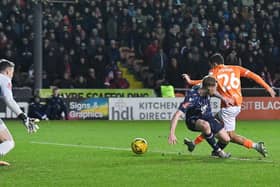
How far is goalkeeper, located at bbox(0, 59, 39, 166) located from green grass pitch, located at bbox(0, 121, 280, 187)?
1.25 feet

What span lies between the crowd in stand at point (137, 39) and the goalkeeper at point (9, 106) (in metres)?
20.2

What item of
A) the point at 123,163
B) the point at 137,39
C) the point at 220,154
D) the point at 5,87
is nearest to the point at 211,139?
the point at 220,154

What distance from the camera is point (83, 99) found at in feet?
111

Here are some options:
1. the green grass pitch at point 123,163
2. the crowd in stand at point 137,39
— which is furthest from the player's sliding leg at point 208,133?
the crowd in stand at point 137,39

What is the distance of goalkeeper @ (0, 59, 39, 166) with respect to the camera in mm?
13719

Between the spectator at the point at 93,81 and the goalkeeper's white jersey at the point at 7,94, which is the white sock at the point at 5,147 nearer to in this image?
the goalkeeper's white jersey at the point at 7,94

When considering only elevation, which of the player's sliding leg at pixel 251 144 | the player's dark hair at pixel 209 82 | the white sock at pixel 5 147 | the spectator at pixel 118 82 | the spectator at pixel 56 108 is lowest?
the spectator at pixel 56 108

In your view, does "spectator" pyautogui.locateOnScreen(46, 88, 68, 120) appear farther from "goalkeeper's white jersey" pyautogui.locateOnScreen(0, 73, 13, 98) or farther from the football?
"goalkeeper's white jersey" pyautogui.locateOnScreen(0, 73, 13, 98)

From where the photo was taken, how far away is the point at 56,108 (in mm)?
33500

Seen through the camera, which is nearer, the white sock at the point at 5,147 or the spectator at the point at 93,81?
the white sock at the point at 5,147

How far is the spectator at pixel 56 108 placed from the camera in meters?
33.2

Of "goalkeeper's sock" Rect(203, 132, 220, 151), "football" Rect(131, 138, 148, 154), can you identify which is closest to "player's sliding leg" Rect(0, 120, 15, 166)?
"football" Rect(131, 138, 148, 154)

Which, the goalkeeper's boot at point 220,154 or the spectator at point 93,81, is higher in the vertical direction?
the goalkeeper's boot at point 220,154

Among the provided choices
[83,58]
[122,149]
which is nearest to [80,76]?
[83,58]
